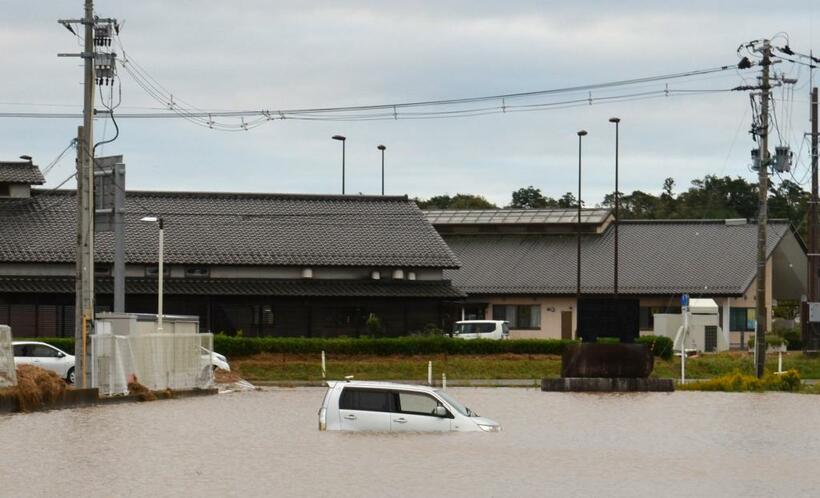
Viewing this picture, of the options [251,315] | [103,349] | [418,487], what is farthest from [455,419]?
[251,315]

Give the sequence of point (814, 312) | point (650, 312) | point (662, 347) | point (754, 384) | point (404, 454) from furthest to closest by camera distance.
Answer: point (650, 312)
point (814, 312)
point (662, 347)
point (754, 384)
point (404, 454)

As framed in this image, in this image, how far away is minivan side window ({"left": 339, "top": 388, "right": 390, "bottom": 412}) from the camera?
92.5 feet

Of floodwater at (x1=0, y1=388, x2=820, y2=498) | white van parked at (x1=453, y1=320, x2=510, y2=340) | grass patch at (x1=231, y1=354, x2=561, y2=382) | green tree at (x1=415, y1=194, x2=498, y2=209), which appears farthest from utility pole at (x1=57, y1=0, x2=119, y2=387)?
green tree at (x1=415, y1=194, x2=498, y2=209)

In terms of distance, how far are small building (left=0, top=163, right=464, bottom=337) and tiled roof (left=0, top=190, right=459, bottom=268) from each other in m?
0.07

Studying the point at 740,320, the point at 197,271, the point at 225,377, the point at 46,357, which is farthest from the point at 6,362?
the point at 740,320

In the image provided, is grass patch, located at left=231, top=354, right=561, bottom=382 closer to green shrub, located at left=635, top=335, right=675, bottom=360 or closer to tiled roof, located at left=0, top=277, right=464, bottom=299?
green shrub, located at left=635, top=335, right=675, bottom=360

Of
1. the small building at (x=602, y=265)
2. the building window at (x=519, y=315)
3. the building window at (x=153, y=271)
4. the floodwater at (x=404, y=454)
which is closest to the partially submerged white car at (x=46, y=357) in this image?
the floodwater at (x=404, y=454)

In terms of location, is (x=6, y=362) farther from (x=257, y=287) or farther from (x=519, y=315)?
(x=519, y=315)

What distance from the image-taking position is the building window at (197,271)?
6134 cm

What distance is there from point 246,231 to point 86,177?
26675 millimetres

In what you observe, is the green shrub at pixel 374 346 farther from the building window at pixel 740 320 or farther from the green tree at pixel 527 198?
the green tree at pixel 527 198

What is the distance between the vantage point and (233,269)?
61.9 m

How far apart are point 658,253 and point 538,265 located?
6.29 meters

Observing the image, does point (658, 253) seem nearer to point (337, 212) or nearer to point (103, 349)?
point (337, 212)
